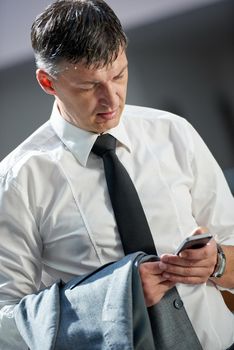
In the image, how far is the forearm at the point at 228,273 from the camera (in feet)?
3.85

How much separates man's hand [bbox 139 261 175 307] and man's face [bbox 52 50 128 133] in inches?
11.9

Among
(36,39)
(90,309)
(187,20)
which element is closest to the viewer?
(90,309)

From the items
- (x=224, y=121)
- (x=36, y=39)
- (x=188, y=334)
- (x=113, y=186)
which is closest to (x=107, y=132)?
(x=113, y=186)

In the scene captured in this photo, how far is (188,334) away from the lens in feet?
3.52

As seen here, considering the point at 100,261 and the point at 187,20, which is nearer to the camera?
the point at 100,261

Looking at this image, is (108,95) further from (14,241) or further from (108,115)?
(14,241)

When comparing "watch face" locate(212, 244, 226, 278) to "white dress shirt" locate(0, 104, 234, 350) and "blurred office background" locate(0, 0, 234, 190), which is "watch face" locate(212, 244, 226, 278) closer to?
"white dress shirt" locate(0, 104, 234, 350)

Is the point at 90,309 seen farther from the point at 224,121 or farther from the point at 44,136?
the point at 224,121

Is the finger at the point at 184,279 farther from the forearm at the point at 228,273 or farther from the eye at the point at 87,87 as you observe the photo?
the eye at the point at 87,87

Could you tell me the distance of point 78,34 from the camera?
43.3 inches

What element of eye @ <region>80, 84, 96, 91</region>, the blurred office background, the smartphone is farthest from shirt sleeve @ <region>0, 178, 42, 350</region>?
the blurred office background

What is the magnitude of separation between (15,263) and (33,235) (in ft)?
0.22

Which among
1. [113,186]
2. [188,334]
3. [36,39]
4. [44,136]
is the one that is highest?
[36,39]

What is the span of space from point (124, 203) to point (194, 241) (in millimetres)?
232
